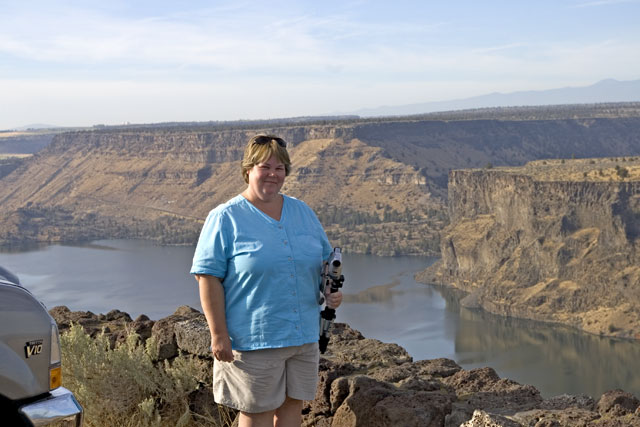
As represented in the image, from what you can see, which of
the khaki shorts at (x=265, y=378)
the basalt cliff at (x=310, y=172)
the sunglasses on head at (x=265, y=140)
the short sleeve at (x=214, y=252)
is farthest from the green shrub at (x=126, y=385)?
the basalt cliff at (x=310, y=172)

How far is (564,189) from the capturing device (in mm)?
75312

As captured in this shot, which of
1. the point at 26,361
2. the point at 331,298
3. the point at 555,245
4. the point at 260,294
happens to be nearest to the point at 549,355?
the point at 555,245

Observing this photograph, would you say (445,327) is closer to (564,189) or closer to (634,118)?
(564,189)

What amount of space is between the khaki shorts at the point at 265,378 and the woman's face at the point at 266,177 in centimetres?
83

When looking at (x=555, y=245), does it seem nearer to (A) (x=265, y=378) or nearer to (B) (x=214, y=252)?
(A) (x=265, y=378)

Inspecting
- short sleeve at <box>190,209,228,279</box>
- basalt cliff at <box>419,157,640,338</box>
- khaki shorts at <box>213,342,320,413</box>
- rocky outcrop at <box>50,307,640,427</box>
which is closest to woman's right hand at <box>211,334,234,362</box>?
khaki shorts at <box>213,342,320,413</box>

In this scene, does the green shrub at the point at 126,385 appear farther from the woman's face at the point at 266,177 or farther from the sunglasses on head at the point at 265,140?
the sunglasses on head at the point at 265,140

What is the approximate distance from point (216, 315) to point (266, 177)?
78 cm

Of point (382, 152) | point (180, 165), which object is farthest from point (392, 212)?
point (180, 165)

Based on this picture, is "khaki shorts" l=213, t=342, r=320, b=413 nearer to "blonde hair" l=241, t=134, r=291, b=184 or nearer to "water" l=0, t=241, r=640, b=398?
"blonde hair" l=241, t=134, r=291, b=184

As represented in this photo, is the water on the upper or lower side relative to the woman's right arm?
lower

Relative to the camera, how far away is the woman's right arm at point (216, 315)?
4633 millimetres

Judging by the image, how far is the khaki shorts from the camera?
4723mm

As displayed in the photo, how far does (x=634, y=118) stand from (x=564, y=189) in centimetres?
11962
